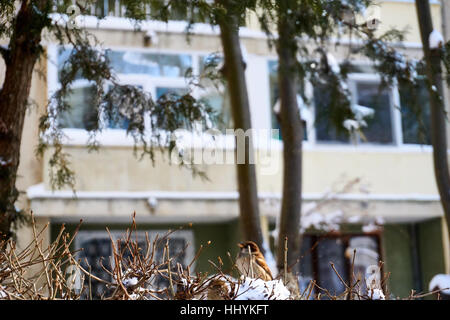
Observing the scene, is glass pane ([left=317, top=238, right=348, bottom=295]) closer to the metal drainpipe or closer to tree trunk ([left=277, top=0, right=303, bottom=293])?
the metal drainpipe

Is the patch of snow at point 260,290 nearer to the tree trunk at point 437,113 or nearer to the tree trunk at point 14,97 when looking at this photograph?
the tree trunk at point 14,97

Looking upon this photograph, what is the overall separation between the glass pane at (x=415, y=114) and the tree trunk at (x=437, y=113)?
0.56 ft

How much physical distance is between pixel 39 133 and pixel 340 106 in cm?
322

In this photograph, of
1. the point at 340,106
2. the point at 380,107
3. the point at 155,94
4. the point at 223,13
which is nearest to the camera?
the point at 223,13

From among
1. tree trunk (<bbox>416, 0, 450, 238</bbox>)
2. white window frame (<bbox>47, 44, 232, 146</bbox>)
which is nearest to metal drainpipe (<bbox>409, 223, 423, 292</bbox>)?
white window frame (<bbox>47, 44, 232, 146</bbox>)

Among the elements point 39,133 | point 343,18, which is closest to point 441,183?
point 343,18

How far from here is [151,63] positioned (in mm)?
13391

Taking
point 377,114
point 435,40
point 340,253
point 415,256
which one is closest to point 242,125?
point 435,40

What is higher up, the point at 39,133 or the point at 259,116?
the point at 259,116

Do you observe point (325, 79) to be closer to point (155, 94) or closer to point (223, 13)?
point (223, 13)

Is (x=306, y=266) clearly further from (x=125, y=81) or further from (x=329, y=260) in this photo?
(x=125, y=81)

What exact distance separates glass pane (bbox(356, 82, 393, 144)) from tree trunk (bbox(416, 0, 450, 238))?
6075 mm

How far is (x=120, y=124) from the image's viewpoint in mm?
7363

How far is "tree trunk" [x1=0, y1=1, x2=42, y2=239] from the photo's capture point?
6000 mm
